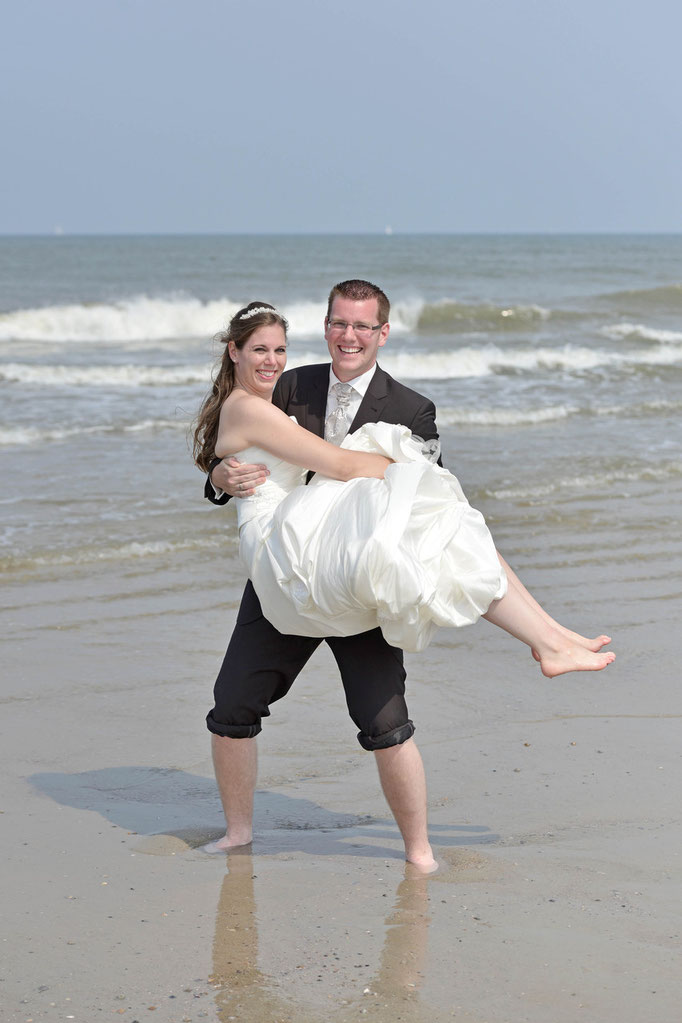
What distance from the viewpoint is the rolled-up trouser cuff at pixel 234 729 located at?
3.78 meters

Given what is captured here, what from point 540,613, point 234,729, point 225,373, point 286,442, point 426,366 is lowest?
point 234,729

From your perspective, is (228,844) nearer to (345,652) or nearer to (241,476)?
(345,652)

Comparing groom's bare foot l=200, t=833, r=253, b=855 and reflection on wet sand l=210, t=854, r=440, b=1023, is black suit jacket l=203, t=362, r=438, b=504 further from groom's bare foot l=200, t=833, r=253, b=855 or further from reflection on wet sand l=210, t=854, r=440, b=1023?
reflection on wet sand l=210, t=854, r=440, b=1023

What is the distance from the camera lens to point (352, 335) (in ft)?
11.9

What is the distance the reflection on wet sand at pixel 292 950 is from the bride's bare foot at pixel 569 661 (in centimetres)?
78

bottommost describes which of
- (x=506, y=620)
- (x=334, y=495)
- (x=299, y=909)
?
(x=299, y=909)

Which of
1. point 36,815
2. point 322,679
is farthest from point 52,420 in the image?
point 36,815

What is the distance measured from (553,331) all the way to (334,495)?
24.2 m

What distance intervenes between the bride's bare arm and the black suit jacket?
0.16 meters

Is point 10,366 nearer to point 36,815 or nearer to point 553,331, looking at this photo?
point 553,331

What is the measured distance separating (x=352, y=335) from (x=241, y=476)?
0.56m

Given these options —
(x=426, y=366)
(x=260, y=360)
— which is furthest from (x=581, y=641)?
(x=426, y=366)

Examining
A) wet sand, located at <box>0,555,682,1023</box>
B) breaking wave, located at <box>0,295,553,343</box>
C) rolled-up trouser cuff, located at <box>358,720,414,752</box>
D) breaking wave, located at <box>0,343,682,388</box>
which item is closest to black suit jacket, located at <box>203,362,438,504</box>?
rolled-up trouser cuff, located at <box>358,720,414,752</box>

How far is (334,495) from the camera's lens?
3.50m
